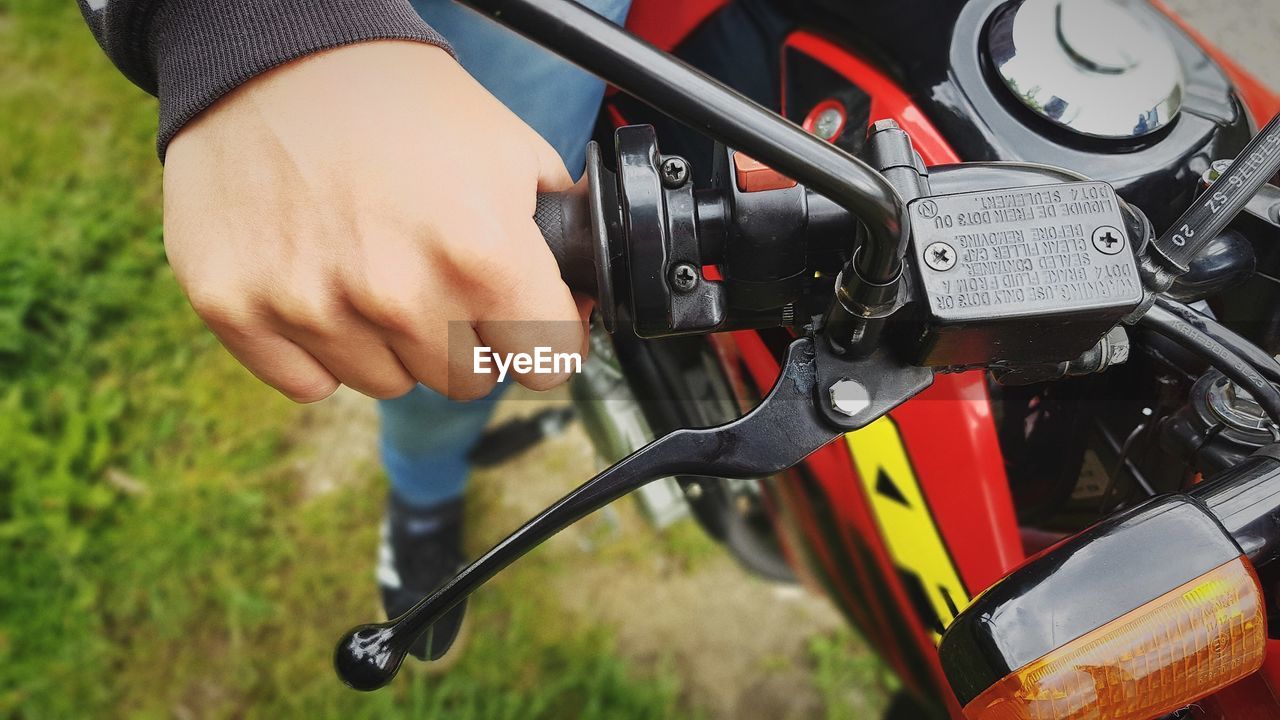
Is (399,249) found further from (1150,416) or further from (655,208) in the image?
(1150,416)

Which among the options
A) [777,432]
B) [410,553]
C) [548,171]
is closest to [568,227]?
[548,171]

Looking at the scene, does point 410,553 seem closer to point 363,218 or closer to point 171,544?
point 171,544

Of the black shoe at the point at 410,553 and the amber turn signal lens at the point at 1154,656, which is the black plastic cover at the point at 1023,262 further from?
the black shoe at the point at 410,553

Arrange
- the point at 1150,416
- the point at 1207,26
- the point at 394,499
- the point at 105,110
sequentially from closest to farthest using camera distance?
1. the point at 1150,416
2. the point at 394,499
3. the point at 1207,26
4. the point at 105,110

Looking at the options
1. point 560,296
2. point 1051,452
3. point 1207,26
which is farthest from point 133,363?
point 1207,26

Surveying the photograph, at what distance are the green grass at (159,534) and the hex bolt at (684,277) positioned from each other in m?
1.17

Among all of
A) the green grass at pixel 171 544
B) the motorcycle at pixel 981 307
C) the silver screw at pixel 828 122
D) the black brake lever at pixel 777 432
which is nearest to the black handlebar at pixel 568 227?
the motorcycle at pixel 981 307

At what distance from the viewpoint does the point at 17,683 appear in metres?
1.50

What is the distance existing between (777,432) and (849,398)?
1.8 inches

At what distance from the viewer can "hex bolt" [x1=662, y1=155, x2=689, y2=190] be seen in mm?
480

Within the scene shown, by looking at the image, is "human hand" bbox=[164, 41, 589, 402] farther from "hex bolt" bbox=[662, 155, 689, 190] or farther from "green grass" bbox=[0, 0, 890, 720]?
"green grass" bbox=[0, 0, 890, 720]

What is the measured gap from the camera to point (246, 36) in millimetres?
532

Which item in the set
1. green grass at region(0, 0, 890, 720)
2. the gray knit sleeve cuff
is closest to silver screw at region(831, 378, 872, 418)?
the gray knit sleeve cuff

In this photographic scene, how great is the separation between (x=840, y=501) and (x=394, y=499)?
104cm
